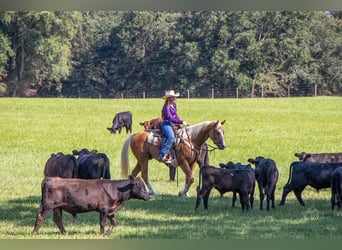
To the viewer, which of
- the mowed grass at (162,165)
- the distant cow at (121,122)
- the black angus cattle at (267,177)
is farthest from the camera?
the distant cow at (121,122)

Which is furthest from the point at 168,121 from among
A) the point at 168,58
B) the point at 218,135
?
the point at 168,58

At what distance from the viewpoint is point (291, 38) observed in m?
11.8

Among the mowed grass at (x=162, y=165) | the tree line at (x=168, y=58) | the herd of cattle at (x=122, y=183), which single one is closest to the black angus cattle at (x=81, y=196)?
the herd of cattle at (x=122, y=183)

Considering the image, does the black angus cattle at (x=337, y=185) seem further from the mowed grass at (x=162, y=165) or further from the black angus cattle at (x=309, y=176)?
the black angus cattle at (x=309, y=176)

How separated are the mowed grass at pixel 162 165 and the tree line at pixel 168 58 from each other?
66 centimetres

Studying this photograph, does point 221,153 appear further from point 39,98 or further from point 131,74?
point 39,98

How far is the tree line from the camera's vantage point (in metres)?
11.2

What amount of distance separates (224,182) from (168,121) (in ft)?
6.25

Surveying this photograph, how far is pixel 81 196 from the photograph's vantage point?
19.2ft

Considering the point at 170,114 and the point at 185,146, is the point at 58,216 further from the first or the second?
the point at 185,146

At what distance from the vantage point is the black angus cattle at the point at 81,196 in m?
5.79

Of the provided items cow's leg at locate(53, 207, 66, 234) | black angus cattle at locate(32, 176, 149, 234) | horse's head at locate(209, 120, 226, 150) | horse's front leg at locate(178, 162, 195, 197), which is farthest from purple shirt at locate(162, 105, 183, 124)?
cow's leg at locate(53, 207, 66, 234)
